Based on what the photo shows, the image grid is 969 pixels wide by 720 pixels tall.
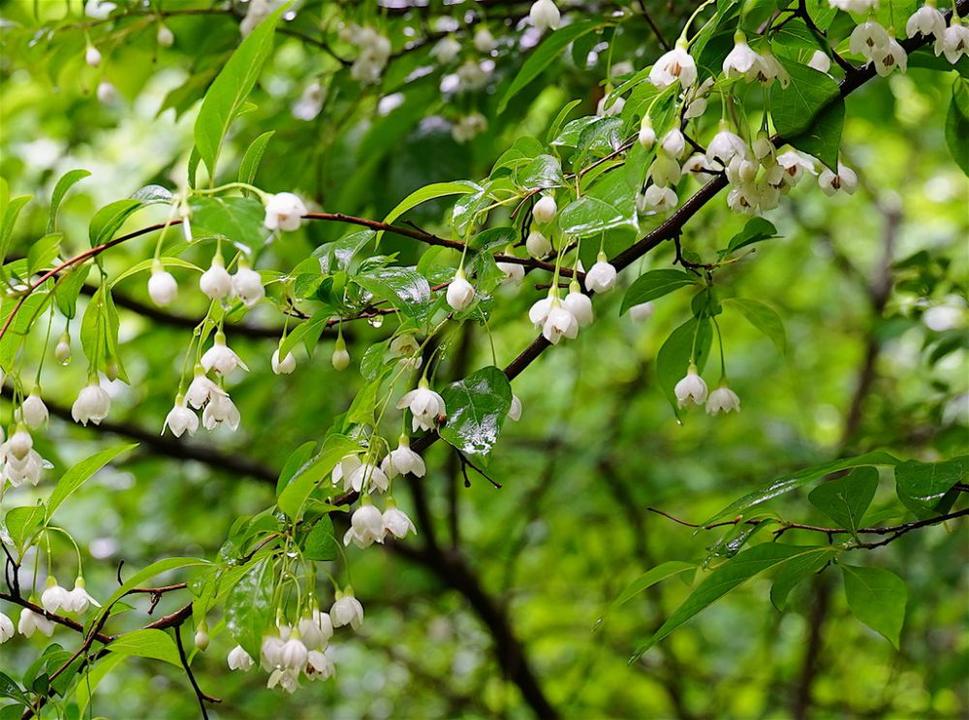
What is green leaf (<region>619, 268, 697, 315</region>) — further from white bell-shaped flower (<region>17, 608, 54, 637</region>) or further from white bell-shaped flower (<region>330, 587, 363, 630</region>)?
white bell-shaped flower (<region>17, 608, 54, 637</region>)

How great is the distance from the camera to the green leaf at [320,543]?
0.94 m

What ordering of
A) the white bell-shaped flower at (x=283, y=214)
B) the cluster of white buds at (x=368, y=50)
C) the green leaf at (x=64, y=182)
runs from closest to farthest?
the white bell-shaped flower at (x=283, y=214) < the green leaf at (x=64, y=182) < the cluster of white buds at (x=368, y=50)

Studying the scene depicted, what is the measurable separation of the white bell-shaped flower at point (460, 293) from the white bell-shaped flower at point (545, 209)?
8 cm

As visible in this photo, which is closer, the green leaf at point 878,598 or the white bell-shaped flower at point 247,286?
the white bell-shaped flower at point 247,286

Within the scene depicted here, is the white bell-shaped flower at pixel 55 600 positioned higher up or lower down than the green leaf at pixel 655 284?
lower down

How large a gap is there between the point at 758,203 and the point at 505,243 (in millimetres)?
211

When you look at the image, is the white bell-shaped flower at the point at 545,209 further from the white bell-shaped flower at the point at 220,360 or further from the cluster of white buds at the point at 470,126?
the cluster of white buds at the point at 470,126

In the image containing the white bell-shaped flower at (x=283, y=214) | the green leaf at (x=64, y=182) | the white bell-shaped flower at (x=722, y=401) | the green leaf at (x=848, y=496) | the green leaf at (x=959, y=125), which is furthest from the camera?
the white bell-shaped flower at (x=722, y=401)

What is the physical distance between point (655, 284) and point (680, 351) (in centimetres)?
14

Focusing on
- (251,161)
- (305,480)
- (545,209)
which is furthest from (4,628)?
(545,209)

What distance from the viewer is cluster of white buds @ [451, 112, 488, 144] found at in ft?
5.26

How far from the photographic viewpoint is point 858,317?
3744mm

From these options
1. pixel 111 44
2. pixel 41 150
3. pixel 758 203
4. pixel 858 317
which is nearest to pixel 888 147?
pixel 858 317

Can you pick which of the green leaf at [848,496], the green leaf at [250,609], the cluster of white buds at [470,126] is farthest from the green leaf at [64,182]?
the cluster of white buds at [470,126]
